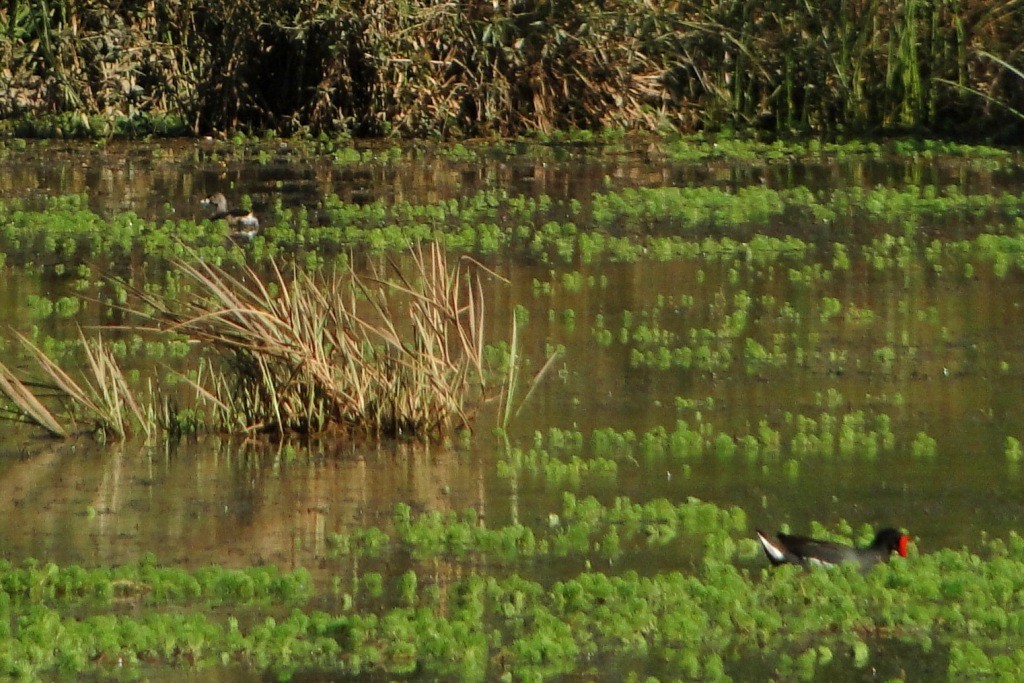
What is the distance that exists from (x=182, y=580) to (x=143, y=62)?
57.9 ft

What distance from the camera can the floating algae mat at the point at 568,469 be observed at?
6.47 m

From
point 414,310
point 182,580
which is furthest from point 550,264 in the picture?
point 182,580

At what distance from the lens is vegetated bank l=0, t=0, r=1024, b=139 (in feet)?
74.2

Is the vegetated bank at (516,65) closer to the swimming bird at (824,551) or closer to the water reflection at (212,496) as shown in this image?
the water reflection at (212,496)

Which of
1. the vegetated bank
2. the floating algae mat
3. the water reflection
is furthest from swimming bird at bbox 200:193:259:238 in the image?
the water reflection

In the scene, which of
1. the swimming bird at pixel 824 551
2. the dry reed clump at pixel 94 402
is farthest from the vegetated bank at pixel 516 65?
the swimming bird at pixel 824 551

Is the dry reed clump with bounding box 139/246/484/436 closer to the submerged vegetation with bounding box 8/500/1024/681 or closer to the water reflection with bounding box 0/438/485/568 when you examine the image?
the water reflection with bounding box 0/438/485/568

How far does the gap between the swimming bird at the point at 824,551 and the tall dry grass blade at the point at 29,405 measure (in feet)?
12.1

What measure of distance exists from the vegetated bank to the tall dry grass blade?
13405mm

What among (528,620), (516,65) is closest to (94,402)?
(528,620)

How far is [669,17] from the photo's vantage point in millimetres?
23328

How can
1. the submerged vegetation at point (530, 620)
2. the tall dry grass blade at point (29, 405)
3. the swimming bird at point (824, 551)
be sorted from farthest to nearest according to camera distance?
the tall dry grass blade at point (29, 405) → the swimming bird at point (824, 551) → the submerged vegetation at point (530, 620)

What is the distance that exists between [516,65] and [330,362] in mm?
13927

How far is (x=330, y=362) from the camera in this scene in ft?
31.1
